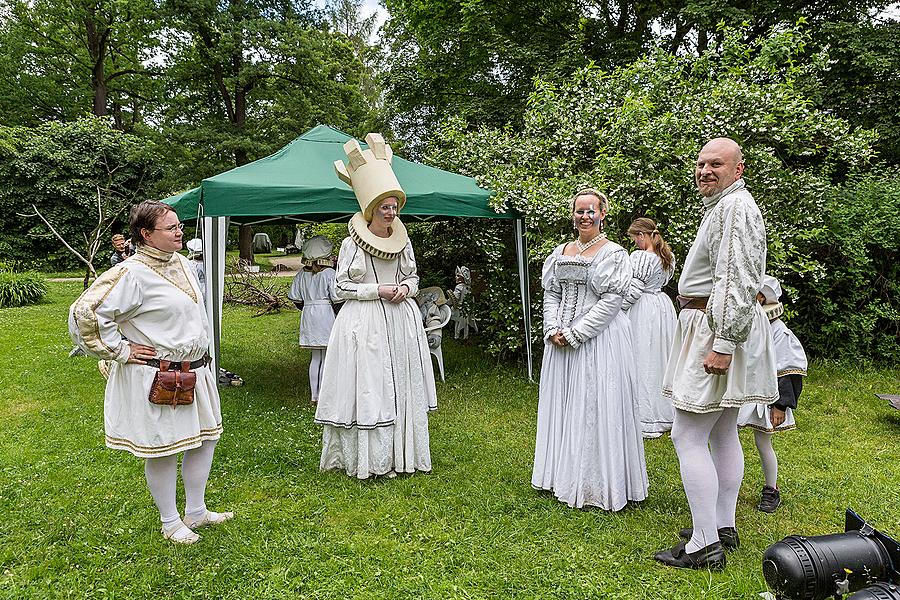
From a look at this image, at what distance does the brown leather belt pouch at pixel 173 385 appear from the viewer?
9.29 ft

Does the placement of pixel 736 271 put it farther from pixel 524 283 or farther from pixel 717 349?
pixel 524 283

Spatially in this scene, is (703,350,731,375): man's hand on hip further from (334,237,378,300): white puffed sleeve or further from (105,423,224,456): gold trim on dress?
(105,423,224,456): gold trim on dress

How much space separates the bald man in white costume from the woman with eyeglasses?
7.83 ft

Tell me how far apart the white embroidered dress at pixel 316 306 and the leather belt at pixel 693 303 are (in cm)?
405

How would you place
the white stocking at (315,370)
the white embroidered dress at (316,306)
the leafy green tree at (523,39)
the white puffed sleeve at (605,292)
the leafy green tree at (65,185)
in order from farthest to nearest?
the leafy green tree at (65,185)
the leafy green tree at (523,39)
the white stocking at (315,370)
the white embroidered dress at (316,306)
the white puffed sleeve at (605,292)

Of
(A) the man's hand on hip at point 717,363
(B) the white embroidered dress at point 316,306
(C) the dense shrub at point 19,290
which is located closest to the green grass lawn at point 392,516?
(B) the white embroidered dress at point 316,306

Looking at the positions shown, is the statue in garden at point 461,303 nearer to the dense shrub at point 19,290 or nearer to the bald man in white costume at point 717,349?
the bald man in white costume at point 717,349

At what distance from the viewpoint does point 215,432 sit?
10.2 ft

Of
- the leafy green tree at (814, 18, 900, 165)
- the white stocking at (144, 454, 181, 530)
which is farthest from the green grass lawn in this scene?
the leafy green tree at (814, 18, 900, 165)

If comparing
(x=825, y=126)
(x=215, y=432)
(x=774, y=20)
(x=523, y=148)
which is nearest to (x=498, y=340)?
(x=523, y=148)

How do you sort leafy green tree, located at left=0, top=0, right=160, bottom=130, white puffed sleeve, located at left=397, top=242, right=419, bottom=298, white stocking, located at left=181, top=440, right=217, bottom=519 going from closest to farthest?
1. white stocking, located at left=181, top=440, right=217, bottom=519
2. white puffed sleeve, located at left=397, top=242, right=419, bottom=298
3. leafy green tree, located at left=0, top=0, right=160, bottom=130

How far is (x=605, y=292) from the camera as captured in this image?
347 centimetres

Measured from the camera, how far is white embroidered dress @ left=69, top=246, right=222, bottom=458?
8.97 ft

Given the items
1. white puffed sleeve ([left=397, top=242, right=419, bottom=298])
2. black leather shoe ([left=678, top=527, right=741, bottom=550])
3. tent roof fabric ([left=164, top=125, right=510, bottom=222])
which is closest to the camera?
black leather shoe ([left=678, top=527, right=741, bottom=550])
